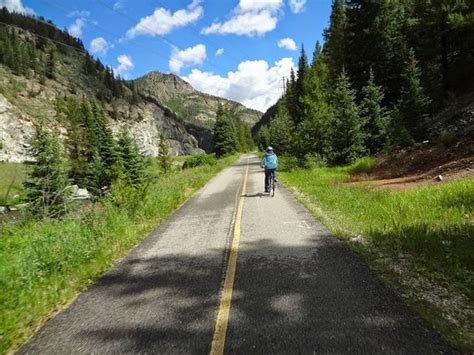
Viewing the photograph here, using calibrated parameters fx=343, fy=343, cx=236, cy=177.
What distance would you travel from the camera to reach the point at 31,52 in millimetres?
153625

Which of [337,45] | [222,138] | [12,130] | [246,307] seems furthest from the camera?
[12,130]

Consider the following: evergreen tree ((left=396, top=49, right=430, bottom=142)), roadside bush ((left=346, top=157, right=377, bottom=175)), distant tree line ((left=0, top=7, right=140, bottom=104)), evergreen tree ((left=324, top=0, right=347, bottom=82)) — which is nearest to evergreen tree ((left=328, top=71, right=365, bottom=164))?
roadside bush ((left=346, top=157, right=377, bottom=175))

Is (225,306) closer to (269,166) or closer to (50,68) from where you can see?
(269,166)

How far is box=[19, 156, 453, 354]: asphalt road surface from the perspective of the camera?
12.1ft

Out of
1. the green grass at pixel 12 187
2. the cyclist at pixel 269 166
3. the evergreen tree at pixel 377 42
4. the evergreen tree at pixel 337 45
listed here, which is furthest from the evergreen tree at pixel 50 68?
the cyclist at pixel 269 166

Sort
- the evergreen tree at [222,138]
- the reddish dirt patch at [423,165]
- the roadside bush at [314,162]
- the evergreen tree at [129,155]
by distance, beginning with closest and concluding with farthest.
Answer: the reddish dirt patch at [423,165] < the roadside bush at [314,162] < the evergreen tree at [129,155] < the evergreen tree at [222,138]

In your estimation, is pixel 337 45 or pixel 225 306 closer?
pixel 225 306

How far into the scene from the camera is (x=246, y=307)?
4.54 meters

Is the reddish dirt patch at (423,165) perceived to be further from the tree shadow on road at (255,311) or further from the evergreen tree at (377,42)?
the evergreen tree at (377,42)

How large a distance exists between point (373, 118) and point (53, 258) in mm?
24833

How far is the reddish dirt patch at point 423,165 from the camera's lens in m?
13.4

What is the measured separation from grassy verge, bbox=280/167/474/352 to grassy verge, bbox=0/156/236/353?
504 centimetres

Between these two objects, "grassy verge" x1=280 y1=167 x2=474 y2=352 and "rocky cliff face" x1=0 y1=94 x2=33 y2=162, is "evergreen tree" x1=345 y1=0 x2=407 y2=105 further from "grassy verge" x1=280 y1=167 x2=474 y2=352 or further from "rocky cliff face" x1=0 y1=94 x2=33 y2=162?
"rocky cliff face" x1=0 y1=94 x2=33 y2=162

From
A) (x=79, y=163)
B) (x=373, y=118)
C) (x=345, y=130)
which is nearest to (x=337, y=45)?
(x=373, y=118)
